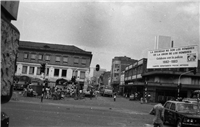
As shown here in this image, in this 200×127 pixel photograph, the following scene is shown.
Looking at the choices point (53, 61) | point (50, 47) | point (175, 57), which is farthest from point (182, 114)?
point (50, 47)

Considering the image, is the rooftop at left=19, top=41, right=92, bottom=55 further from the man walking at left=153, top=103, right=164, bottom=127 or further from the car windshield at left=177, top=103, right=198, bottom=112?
the man walking at left=153, top=103, right=164, bottom=127

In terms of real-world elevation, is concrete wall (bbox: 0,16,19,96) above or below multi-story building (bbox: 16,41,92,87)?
below

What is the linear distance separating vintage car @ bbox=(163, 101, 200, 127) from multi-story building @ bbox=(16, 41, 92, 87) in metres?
45.6

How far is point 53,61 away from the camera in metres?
60.3

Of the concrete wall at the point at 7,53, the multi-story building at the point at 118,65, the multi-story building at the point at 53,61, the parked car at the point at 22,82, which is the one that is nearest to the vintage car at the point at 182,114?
the concrete wall at the point at 7,53

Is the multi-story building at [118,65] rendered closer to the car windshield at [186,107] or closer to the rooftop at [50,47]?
the rooftop at [50,47]

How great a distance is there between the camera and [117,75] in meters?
118

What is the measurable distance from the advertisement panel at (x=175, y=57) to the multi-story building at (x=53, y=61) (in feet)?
59.7

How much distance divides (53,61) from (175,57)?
30.7m

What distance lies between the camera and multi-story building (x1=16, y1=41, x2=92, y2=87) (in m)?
59.4

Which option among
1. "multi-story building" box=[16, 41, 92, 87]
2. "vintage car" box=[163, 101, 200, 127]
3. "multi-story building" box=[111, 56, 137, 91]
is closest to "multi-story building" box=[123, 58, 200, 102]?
"multi-story building" box=[16, 41, 92, 87]

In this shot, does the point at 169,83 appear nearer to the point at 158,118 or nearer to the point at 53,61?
the point at 53,61

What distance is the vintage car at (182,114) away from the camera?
38.8ft

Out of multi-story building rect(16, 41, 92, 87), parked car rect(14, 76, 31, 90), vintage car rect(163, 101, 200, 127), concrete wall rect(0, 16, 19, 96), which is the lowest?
vintage car rect(163, 101, 200, 127)
